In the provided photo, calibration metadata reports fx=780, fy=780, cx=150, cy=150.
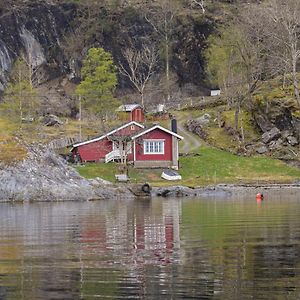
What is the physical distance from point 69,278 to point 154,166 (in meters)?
55.8

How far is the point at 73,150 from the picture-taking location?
77688mm

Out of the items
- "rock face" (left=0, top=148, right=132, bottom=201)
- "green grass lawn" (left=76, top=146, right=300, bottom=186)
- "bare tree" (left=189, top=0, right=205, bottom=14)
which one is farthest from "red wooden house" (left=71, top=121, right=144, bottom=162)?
"bare tree" (left=189, top=0, right=205, bottom=14)

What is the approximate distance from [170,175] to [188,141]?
16559 mm

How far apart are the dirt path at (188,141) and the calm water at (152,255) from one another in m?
38.6

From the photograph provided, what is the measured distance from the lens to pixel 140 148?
250 feet

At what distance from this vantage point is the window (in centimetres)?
7612

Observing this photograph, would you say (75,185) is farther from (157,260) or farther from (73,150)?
(157,260)

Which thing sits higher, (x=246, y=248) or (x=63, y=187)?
(x=63, y=187)

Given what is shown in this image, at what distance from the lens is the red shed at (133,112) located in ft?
323

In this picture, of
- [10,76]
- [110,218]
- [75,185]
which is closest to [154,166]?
[75,185]

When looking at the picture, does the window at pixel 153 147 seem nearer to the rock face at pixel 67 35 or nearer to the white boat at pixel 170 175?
the white boat at pixel 170 175

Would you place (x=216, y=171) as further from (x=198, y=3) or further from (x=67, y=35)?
(x=198, y=3)

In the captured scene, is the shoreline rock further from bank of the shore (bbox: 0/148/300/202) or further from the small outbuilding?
the small outbuilding

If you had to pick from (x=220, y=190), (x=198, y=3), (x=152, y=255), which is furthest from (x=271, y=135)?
(x=152, y=255)
